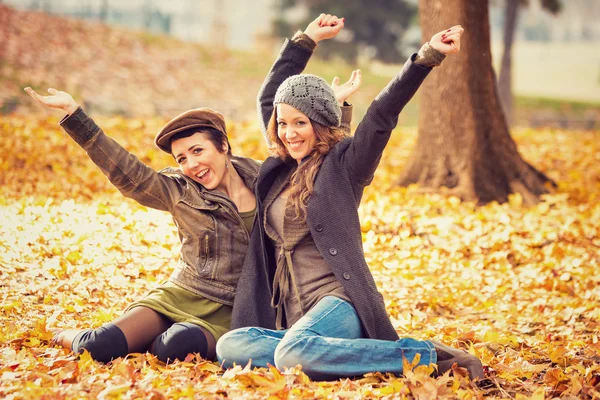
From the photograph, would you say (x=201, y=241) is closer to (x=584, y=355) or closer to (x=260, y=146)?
(x=584, y=355)

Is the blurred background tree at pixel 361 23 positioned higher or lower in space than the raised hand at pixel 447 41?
higher

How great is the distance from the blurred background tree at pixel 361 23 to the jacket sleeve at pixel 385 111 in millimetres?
19141

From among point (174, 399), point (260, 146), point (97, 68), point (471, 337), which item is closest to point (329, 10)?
point (97, 68)

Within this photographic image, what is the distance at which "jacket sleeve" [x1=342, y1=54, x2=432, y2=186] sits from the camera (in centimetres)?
339

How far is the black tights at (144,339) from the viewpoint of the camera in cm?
366

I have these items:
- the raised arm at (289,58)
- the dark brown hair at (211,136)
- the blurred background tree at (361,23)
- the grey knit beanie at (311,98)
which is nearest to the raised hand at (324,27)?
the raised arm at (289,58)

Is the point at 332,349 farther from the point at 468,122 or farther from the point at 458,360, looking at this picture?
the point at 468,122

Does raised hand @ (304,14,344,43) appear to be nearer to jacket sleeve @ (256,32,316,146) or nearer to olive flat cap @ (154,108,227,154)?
jacket sleeve @ (256,32,316,146)

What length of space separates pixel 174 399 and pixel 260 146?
25.2ft

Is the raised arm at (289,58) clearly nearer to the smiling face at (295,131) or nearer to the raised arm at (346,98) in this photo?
the raised arm at (346,98)

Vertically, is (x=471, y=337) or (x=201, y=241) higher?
(x=201, y=241)

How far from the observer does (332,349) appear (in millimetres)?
3350

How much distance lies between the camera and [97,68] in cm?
1809

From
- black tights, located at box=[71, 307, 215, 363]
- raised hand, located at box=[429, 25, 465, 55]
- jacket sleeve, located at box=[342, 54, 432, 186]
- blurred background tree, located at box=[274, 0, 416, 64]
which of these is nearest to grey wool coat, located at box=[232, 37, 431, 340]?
jacket sleeve, located at box=[342, 54, 432, 186]
